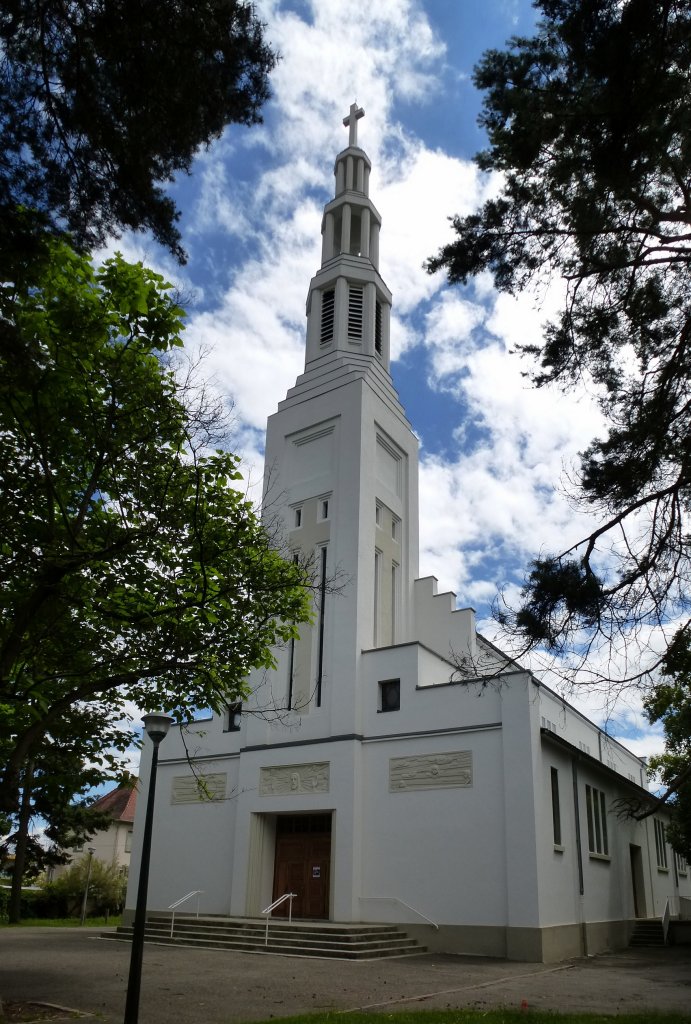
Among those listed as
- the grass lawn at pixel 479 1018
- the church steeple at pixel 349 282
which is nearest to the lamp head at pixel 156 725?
the grass lawn at pixel 479 1018

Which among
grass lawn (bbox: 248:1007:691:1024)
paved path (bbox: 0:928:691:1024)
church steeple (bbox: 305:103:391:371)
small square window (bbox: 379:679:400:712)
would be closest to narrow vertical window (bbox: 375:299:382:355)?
church steeple (bbox: 305:103:391:371)

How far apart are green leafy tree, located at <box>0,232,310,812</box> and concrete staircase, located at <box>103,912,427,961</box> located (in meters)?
9.09

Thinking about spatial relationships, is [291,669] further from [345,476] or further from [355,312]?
[355,312]

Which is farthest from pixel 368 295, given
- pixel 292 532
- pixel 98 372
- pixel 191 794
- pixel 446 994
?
pixel 446 994

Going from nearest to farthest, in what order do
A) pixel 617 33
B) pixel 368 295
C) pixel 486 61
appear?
pixel 617 33
pixel 486 61
pixel 368 295

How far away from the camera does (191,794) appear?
85.9 ft

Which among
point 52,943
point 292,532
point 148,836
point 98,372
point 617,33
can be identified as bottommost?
point 52,943

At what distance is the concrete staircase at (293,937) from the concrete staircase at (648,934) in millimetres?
9903

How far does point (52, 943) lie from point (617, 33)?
22.8 m

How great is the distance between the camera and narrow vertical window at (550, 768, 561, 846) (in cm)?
2103

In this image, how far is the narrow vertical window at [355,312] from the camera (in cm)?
3139

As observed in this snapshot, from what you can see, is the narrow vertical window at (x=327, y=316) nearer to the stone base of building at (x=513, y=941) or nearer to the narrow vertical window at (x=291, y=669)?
the narrow vertical window at (x=291, y=669)

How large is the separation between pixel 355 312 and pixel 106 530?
23794 mm

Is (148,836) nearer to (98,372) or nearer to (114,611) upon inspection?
(114,611)
